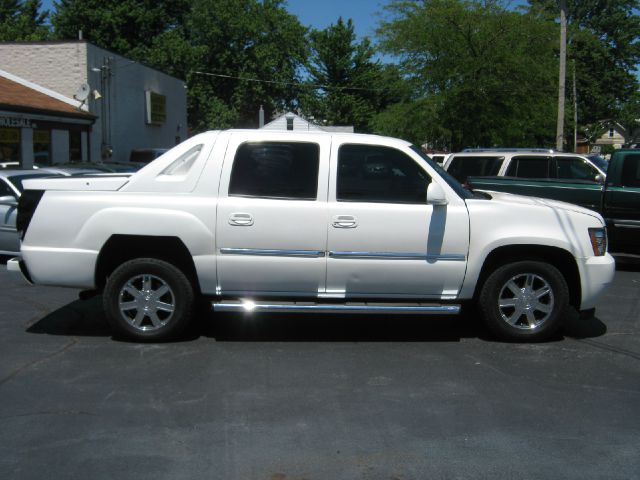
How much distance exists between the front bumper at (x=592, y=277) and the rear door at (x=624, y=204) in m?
4.23

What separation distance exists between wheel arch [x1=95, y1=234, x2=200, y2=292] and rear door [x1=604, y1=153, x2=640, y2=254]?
21.8 feet

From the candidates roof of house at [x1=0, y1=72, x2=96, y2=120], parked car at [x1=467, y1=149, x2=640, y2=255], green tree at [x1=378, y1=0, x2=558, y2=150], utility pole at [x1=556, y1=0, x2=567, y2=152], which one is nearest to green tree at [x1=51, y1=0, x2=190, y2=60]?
roof of house at [x1=0, y1=72, x2=96, y2=120]

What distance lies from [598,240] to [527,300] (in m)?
0.85

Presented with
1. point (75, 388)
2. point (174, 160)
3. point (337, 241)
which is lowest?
point (75, 388)

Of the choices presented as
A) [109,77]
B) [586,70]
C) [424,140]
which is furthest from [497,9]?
[586,70]

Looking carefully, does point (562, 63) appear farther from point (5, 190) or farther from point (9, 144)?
point (9, 144)

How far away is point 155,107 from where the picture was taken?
3678 centimetres

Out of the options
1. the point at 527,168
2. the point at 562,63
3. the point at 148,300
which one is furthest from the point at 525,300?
the point at 562,63

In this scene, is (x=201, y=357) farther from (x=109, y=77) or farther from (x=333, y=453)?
(x=109, y=77)

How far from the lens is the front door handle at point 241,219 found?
5961mm

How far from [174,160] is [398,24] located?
1966 cm

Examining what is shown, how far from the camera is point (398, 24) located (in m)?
24.2

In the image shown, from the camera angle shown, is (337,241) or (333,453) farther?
(337,241)

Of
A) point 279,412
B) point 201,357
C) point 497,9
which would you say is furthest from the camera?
point 497,9
